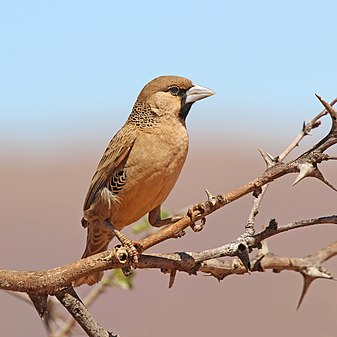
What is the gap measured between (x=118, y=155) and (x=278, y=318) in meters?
7.41

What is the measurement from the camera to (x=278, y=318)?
40.3ft

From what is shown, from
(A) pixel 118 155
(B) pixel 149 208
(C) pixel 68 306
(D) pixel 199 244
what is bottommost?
(C) pixel 68 306

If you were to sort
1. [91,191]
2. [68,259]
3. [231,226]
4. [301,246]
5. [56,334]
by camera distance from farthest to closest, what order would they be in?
[231,226] < [68,259] < [301,246] < [91,191] < [56,334]

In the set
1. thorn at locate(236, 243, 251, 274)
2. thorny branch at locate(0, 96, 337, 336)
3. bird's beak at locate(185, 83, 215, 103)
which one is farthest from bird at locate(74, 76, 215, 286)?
thorn at locate(236, 243, 251, 274)

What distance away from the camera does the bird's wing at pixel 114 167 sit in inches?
215

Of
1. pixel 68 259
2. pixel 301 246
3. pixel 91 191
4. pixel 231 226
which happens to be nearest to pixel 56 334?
pixel 91 191

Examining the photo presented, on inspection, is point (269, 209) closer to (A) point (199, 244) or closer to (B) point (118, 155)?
(A) point (199, 244)

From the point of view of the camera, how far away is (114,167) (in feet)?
18.0

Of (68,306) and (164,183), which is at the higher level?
(164,183)

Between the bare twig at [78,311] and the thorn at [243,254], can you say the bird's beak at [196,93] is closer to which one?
the thorn at [243,254]

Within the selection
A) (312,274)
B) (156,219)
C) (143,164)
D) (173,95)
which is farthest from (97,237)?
(312,274)

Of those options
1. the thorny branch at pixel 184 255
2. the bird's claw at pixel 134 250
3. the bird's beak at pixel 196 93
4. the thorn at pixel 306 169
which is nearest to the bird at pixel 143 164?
the bird's beak at pixel 196 93

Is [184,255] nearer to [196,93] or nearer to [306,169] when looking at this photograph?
[306,169]

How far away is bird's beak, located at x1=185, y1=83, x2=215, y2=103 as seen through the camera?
5.74m
